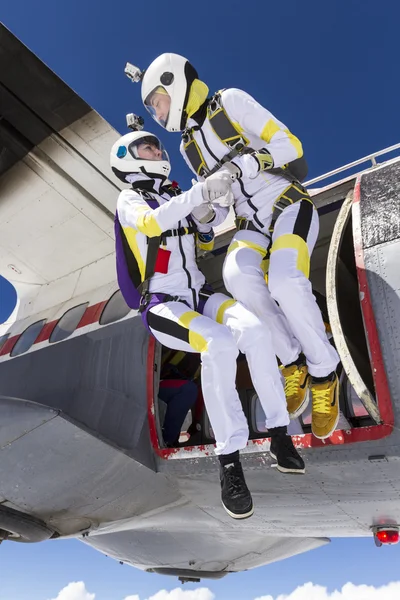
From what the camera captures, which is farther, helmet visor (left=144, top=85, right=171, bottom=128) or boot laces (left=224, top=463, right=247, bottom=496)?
helmet visor (left=144, top=85, right=171, bottom=128)

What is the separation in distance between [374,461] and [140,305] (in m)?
2.05

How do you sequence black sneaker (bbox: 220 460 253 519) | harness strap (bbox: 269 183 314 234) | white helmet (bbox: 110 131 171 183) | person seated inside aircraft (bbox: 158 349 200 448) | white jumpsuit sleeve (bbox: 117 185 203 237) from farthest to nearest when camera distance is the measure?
person seated inside aircraft (bbox: 158 349 200 448), white helmet (bbox: 110 131 171 183), harness strap (bbox: 269 183 314 234), white jumpsuit sleeve (bbox: 117 185 203 237), black sneaker (bbox: 220 460 253 519)

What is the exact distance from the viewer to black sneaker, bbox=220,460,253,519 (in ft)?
10.1

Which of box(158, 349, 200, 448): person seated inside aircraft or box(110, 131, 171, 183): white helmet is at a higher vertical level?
box(110, 131, 171, 183): white helmet

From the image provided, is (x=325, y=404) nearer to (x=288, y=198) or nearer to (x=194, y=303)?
(x=194, y=303)

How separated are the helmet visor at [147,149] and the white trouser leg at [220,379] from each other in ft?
5.60

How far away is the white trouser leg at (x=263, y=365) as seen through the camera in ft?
10.4

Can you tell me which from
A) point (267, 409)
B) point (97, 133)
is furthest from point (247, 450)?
point (97, 133)

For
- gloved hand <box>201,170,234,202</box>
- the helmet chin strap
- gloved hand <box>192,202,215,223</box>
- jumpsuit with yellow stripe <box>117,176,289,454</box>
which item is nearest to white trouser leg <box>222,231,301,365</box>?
jumpsuit with yellow stripe <box>117,176,289,454</box>

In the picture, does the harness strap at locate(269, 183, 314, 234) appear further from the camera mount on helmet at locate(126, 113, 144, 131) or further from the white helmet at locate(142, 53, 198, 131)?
the camera mount on helmet at locate(126, 113, 144, 131)

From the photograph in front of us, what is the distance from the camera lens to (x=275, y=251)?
3.58 metres

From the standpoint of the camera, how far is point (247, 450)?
3982mm

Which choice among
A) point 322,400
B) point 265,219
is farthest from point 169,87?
point 322,400

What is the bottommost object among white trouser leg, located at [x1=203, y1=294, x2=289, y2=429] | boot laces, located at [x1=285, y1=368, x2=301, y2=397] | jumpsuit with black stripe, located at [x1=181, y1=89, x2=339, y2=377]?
boot laces, located at [x1=285, y1=368, x2=301, y2=397]
